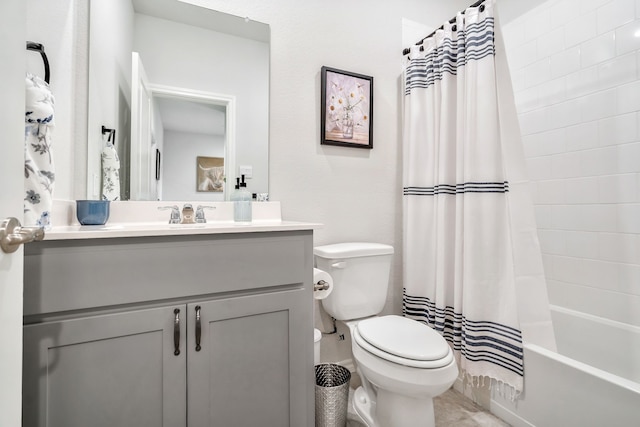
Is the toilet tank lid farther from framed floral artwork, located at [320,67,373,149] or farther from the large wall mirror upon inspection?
framed floral artwork, located at [320,67,373,149]

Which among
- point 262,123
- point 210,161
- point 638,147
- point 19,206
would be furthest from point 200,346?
point 638,147

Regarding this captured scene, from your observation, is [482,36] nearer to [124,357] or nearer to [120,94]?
[120,94]

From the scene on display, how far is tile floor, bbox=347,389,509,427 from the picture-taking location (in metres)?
1.49

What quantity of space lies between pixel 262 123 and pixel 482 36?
1138mm

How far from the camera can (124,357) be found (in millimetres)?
918

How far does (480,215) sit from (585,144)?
0.84 meters

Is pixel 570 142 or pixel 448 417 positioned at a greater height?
pixel 570 142

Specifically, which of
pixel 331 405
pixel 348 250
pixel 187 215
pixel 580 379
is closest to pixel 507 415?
pixel 580 379

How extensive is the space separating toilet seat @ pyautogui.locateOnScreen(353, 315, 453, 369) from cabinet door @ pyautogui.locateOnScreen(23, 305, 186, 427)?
0.71m

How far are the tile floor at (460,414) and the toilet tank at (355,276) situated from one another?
0.50 m

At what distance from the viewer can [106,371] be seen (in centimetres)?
90

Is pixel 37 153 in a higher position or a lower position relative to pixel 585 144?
lower

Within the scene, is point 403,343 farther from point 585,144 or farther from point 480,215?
point 585,144

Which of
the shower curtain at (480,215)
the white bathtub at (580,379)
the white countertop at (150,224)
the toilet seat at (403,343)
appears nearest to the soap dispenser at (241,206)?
the white countertop at (150,224)
